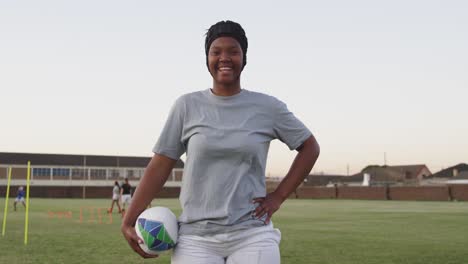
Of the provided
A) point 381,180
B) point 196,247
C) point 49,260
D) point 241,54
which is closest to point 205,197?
point 196,247

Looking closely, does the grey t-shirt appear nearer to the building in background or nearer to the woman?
the woman

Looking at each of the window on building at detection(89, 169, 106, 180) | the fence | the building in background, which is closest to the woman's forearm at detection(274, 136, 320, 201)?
the fence

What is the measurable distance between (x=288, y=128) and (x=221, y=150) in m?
0.44

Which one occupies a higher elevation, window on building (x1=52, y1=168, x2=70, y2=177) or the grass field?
window on building (x1=52, y1=168, x2=70, y2=177)

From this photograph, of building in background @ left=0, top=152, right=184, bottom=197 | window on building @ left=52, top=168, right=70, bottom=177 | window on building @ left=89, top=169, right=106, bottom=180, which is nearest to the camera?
building in background @ left=0, top=152, right=184, bottom=197

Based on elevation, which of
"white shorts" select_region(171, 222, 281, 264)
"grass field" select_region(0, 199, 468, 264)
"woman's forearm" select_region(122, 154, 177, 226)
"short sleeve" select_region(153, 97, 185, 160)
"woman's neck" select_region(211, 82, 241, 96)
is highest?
"woman's neck" select_region(211, 82, 241, 96)

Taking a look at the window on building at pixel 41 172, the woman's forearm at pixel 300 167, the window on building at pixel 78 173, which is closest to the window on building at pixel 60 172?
the window on building at pixel 41 172

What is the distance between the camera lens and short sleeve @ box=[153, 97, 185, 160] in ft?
11.3

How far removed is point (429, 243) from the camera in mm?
15625

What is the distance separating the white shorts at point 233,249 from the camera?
3.22 m

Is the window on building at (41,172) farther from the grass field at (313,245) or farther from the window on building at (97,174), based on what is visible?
the grass field at (313,245)

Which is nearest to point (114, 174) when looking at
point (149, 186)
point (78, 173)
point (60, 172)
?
point (78, 173)

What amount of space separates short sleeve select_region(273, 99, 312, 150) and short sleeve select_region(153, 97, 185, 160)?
0.51 meters

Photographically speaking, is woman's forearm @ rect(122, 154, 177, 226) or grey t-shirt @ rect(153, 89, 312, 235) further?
woman's forearm @ rect(122, 154, 177, 226)
